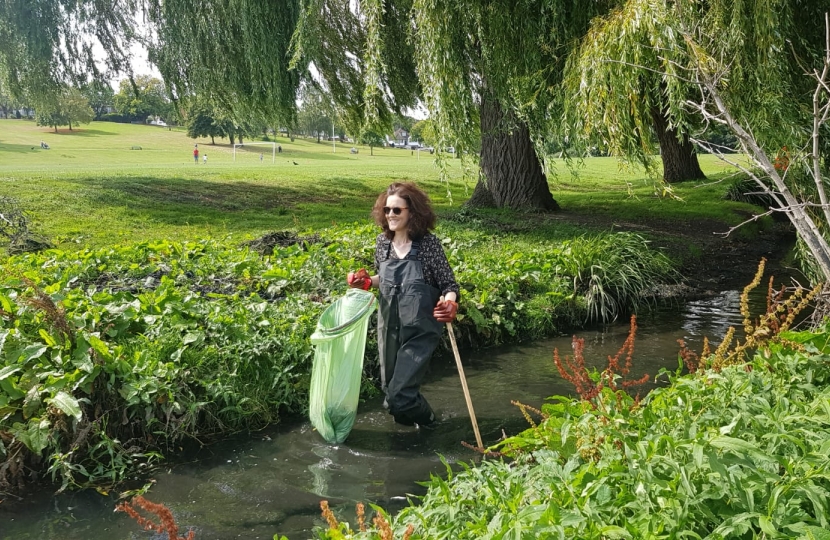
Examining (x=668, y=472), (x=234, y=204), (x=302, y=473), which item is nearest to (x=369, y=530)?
(x=668, y=472)

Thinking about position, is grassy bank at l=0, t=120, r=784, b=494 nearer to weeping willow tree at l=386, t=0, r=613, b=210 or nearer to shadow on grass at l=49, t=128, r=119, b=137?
weeping willow tree at l=386, t=0, r=613, b=210

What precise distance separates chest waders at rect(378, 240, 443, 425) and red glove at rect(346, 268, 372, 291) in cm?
12

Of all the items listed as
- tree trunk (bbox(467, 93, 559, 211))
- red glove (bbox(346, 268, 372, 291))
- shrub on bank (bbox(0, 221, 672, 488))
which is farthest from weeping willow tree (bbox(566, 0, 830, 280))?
tree trunk (bbox(467, 93, 559, 211))

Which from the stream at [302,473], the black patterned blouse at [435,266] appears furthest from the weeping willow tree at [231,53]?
the black patterned blouse at [435,266]

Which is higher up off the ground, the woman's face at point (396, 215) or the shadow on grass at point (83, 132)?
the shadow on grass at point (83, 132)

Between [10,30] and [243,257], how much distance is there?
10.5 meters

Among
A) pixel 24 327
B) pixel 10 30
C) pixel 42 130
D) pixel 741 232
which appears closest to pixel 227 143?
pixel 42 130

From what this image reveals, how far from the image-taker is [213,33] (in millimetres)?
14320

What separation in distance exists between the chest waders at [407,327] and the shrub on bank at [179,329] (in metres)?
1.01

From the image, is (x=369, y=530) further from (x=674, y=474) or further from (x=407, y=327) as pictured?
(x=407, y=327)

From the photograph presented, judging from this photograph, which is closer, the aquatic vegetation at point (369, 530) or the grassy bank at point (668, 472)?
the aquatic vegetation at point (369, 530)

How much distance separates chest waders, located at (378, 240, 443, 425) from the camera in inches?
211

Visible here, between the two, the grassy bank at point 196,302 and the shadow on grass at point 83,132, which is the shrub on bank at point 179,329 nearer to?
the grassy bank at point 196,302

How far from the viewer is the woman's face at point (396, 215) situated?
5.39 m
